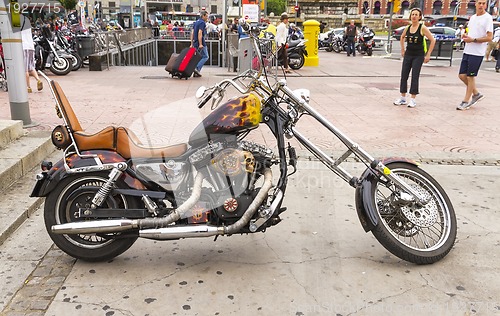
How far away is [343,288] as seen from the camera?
313cm

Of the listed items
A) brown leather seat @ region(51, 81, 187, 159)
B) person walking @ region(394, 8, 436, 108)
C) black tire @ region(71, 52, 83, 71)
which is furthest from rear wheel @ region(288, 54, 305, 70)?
brown leather seat @ region(51, 81, 187, 159)

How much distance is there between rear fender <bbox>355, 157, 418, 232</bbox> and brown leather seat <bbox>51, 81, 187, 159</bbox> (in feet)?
4.08

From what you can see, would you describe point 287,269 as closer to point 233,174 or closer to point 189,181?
point 233,174

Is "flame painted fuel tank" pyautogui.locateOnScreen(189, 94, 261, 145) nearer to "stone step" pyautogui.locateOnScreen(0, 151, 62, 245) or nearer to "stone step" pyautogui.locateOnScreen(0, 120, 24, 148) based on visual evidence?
"stone step" pyautogui.locateOnScreen(0, 151, 62, 245)

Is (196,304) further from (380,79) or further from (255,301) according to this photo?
(380,79)

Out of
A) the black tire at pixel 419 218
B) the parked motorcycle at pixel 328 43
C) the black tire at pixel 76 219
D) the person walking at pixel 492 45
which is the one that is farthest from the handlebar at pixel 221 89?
the parked motorcycle at pixel 328 43

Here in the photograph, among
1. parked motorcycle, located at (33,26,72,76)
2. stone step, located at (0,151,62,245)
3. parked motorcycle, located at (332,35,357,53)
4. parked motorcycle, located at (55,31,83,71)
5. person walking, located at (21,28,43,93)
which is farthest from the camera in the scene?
parked motorcycle, located at (332,35,357,53)

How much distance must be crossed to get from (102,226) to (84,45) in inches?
505

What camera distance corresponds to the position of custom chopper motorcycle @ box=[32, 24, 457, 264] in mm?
3139

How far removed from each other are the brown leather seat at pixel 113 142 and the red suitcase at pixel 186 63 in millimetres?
9262

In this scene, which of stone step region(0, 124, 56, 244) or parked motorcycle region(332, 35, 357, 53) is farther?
parked motorcycle region(332, 35, 357, 53)

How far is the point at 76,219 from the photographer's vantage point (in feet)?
10.8

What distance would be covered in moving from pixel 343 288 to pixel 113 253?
156 cm

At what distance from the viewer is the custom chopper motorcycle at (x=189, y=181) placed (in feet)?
10.3
